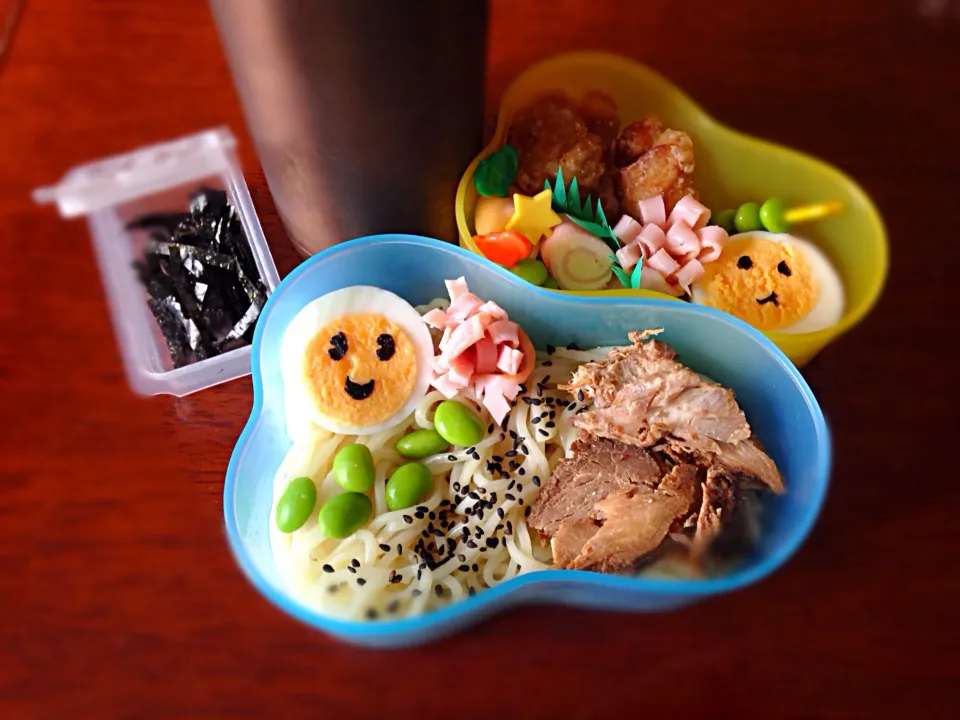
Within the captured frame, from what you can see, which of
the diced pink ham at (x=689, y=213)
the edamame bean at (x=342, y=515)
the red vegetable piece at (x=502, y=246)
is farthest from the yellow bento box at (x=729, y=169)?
the edamame bean at (x=342, y=515)

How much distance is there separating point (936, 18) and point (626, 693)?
1.36 m

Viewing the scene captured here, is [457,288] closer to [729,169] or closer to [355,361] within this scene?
[355,361]

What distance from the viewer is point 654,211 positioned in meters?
1.02

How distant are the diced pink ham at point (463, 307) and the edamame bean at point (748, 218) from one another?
449 mm

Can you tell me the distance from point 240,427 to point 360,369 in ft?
0.74

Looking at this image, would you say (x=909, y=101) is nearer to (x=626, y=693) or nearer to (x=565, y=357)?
(x=565, y=357)

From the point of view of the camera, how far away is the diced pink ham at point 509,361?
883 millimetres

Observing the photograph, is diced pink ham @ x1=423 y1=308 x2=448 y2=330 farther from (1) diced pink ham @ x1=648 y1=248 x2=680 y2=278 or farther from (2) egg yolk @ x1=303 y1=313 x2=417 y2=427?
(1) diced pink ham @ x1=648 y1=248 x2=680 y2=278

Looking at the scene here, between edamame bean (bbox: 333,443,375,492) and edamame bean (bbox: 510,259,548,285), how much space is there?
335mm

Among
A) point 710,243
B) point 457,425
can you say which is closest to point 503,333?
point 457,425

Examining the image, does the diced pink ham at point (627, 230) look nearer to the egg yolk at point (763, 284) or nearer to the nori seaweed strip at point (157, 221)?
the egg yolk at point (763, 284)

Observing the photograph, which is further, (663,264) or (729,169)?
(729,169)

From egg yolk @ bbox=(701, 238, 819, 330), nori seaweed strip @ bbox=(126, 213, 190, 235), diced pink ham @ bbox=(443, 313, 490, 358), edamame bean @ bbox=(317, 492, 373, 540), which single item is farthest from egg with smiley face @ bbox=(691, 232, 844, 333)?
nori seaweed strip @ bbox=(126, 213, 190, 235)

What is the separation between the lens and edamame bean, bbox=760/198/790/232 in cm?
103
